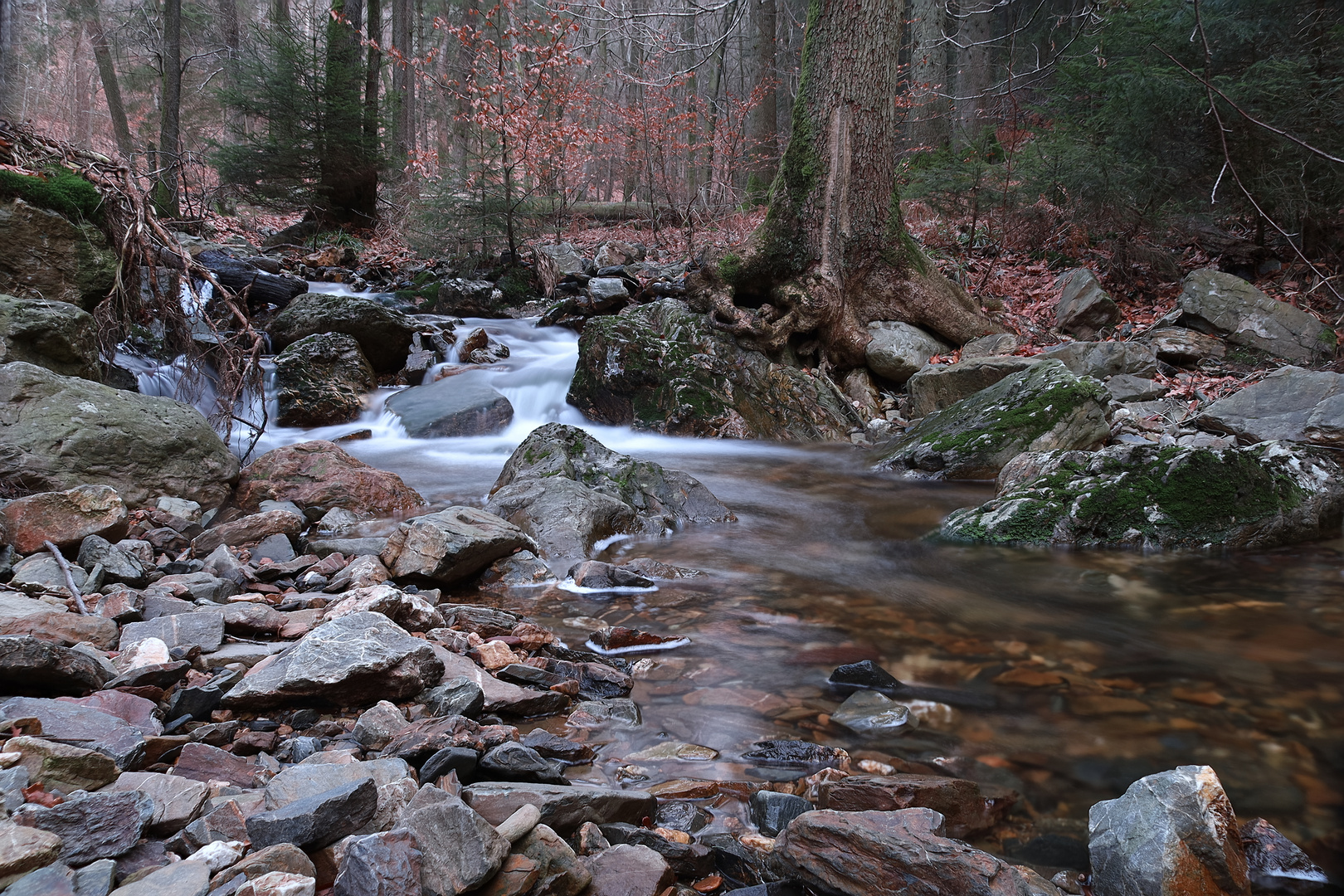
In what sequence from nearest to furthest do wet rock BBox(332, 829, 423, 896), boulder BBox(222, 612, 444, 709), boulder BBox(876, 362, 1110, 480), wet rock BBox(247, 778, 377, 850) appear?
1. wet rock BBox(332, 829, 423, 896)
2. wet rock BBox(247, 778, 377, 850)
3. boulder BBox(222, 612, 444, 709)
4. boulder BBox(876, 362, 1110, 480)

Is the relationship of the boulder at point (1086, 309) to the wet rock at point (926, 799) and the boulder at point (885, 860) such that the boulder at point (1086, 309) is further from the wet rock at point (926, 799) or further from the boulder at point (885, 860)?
the boulder at point (885, 860)

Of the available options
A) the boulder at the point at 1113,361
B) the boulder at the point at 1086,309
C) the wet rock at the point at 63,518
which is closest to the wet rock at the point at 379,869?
the wet rock at the point at 63,518

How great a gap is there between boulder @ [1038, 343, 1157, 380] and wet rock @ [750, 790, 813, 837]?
727 centimetres

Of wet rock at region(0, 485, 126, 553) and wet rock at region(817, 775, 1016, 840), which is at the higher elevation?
wet rock at region(0, 485, 126, 553)

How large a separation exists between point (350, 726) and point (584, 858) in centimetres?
110

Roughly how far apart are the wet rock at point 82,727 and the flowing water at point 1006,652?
1280 mm

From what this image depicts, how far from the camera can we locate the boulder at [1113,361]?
8320 millimetres

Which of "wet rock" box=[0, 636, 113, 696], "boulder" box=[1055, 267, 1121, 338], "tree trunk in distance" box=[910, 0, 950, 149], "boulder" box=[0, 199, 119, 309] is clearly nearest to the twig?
"wet rock" box=[0, 636, 113, 696]

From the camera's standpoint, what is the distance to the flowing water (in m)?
2.65

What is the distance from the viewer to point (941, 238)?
13.2m

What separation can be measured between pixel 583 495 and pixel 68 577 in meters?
2.86

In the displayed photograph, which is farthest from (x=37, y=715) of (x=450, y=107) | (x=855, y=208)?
(x=450, y=107)

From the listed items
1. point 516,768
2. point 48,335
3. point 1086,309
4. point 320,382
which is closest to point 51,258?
point 48,335

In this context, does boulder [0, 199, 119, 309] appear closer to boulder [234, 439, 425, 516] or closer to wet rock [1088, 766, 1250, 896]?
boulder [234, 439, 425, 516]
